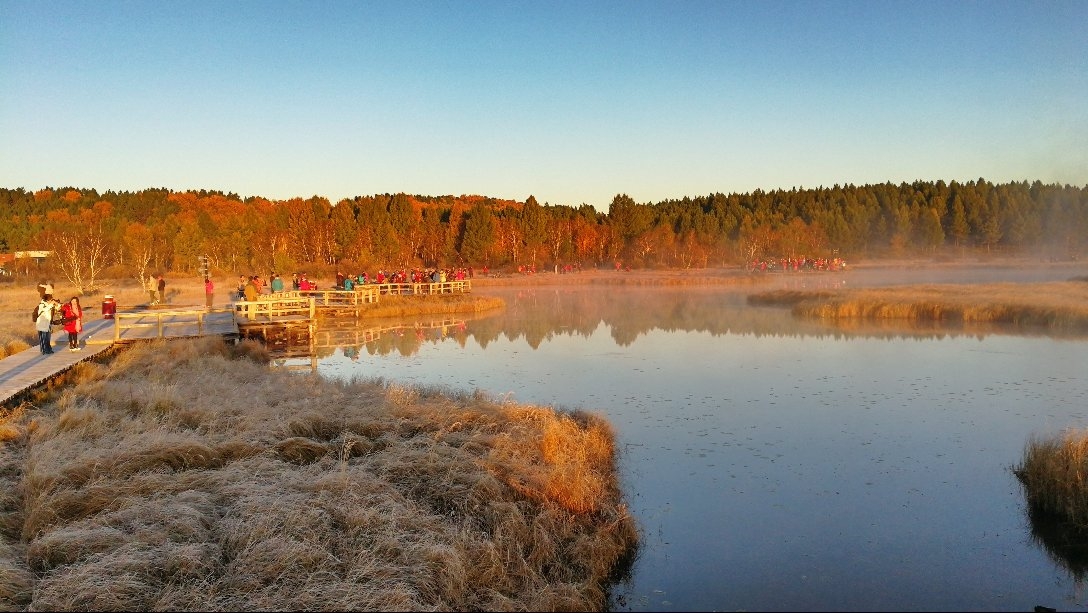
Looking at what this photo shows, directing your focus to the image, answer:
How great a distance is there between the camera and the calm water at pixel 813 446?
7895 millimetres

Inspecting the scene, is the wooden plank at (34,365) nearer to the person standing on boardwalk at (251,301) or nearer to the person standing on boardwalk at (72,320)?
the person standing on boardwalk at (72,320)

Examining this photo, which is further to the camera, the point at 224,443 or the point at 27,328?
the point at 27,328

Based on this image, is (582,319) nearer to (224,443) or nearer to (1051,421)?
(1051,421)

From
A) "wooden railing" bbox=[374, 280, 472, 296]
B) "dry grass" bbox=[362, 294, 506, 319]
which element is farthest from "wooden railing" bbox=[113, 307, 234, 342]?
"wooden railing" bbox=[374, 280, 472, 296]

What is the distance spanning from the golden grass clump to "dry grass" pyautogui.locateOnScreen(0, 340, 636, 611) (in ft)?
18.3

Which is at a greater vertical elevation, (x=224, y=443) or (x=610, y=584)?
(x=224, y=443)

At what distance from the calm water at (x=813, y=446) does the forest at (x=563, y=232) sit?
53.9 metres

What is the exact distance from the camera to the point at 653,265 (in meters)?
95.1

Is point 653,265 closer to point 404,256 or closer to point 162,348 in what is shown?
point 404,256

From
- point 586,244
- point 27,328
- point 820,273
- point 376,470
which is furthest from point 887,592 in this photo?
point 586,244

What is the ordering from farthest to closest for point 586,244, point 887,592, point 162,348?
1. point 586,244
2. point 162,348
3. point 887,592

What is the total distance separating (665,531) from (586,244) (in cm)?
9258

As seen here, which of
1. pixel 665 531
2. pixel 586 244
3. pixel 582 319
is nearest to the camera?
pixel 665 531

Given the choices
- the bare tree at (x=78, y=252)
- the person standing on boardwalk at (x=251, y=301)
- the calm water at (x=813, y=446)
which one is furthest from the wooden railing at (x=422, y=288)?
the bare tree at (x=78, y=252)
